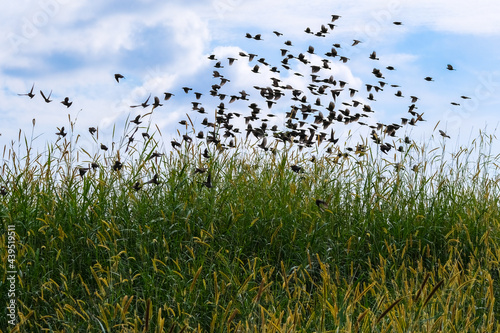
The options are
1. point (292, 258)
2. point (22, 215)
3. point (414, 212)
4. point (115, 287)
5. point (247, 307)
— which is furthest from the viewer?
point (414, 212)

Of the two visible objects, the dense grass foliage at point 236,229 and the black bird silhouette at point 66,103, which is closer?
the dense grass foliage at point 236,229

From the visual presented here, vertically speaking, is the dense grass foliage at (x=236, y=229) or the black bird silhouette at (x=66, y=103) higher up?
the black bird silhouette at (x=66, y=103)

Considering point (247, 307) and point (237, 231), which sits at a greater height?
point (237, 231)

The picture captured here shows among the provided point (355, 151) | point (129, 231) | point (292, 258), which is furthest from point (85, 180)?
point (355, 151)

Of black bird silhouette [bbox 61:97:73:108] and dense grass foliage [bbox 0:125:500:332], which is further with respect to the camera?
black bird silhouette [bbox 61:97:73:108]

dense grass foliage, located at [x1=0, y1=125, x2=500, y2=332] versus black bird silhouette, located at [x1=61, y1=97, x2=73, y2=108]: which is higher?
black bird silhouette, located at [x1=61, y1=97, x2=73, y2=108]

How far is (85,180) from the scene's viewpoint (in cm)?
467

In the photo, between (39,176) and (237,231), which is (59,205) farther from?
(237,231)

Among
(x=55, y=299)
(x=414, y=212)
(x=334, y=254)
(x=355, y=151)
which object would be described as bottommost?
(x=55, y=299)

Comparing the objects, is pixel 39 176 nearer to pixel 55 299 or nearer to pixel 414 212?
pixel 55 299

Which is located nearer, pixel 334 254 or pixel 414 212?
pixel 334 254

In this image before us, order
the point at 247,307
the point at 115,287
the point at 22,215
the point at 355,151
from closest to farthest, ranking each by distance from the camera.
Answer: the point at 247,307 → the point at 115,287 → the point at 22,215 → the point at 355,151

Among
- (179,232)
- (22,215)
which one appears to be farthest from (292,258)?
(22,215)

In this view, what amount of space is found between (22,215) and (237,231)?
6.08ft
